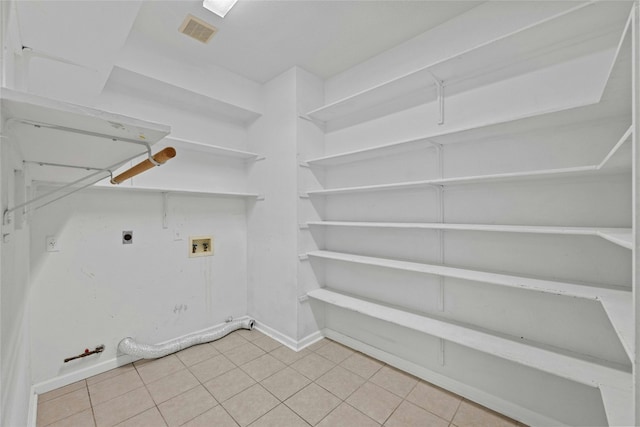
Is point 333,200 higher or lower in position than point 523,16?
lower

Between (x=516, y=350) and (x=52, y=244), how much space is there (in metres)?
3.20

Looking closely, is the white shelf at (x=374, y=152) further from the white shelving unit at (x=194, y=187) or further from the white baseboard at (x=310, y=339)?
the white baseboard at (x=310, y=339)

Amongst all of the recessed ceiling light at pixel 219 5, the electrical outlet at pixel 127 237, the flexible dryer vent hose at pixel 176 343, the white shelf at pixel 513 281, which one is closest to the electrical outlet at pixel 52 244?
the electrical outlet at pixel 127 237

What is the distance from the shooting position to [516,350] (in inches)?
62.1

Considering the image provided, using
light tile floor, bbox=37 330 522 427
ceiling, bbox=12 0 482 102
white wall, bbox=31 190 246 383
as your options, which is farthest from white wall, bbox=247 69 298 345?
light tile floor, bbox=37 330 522 427

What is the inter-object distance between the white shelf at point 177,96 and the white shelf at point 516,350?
2316 millimetres

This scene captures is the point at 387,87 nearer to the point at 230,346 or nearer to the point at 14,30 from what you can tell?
the point at 14,30

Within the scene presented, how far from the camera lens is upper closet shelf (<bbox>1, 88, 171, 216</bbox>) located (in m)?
0.66

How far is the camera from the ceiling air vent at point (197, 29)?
202cm

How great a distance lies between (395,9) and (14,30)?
2.07 metres

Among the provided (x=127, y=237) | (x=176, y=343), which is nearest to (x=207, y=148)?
(x=127, y=237)

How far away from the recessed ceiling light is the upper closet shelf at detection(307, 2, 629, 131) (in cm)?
103

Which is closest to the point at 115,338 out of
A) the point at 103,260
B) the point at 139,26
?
the point at 103,260

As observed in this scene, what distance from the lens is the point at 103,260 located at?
2.22 metres
